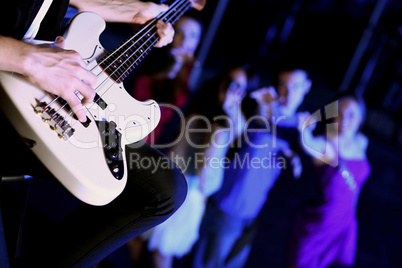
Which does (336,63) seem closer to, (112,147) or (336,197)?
(336,197)

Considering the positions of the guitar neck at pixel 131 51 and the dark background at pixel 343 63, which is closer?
the guitar neck at pixel 131 51

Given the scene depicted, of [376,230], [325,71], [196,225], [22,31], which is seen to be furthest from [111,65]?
[376,230]

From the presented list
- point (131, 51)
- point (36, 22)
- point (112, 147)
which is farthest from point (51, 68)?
point (131, 51)

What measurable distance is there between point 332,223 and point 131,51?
98.2 inches

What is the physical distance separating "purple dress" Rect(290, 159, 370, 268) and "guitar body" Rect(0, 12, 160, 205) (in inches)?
87.8

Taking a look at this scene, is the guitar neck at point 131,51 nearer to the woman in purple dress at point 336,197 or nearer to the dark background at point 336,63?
the dark background at point 336,63

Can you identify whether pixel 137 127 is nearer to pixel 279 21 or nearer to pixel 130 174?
pixel 130 174

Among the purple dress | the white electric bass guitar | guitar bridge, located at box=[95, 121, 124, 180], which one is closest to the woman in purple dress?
the purple dress

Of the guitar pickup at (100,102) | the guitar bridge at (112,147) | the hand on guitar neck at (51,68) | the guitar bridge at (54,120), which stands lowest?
the guitar bridge at (112,147)

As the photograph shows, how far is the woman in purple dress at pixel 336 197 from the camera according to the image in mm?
3221

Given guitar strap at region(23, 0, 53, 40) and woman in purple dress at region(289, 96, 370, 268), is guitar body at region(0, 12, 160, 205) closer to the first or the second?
guitar strap at region(23, 0, 53, 40)

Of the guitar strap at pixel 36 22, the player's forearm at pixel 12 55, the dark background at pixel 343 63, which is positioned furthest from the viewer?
the dark background at pixel 343 63

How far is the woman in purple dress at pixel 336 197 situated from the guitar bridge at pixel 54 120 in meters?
2.61

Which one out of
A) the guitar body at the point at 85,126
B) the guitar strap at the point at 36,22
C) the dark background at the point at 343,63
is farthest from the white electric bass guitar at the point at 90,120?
the dark background at the point at 343,63
